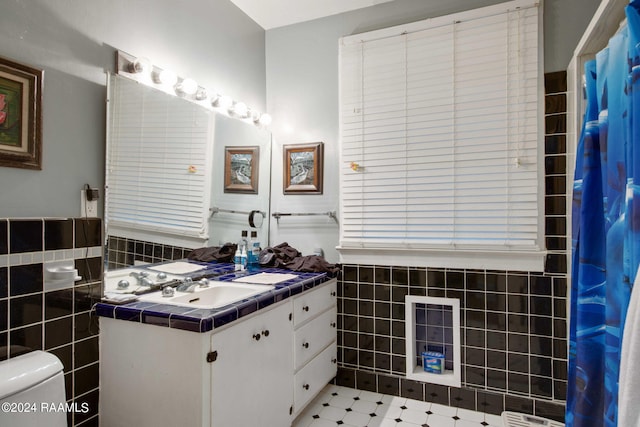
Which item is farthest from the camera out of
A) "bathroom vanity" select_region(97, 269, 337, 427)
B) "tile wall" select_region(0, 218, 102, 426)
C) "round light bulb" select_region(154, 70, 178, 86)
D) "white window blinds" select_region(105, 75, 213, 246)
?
"round light bulb" select_region(154, 70, 178, 86)

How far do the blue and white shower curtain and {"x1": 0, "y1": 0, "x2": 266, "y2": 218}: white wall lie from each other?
6.37ft

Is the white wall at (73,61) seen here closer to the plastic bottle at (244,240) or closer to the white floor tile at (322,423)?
the plastic bottle at (244,240)

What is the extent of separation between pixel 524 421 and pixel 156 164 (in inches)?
97.9

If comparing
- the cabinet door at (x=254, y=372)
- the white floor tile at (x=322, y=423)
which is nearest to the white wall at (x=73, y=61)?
the cabinet door at (x=254, y=372)

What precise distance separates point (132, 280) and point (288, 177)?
4.56 ft

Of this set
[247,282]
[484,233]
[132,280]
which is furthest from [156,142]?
[484,233]

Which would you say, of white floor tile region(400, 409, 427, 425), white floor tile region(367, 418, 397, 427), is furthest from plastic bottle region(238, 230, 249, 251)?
white floor tile region(400, 409, 427, 425)

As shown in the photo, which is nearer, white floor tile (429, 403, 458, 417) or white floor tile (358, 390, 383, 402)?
white floor tile (429, 403, 458, 417)

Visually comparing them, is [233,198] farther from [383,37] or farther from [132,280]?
[383,37]

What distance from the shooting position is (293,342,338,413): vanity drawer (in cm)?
210

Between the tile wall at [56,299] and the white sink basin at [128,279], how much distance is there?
0.28ft

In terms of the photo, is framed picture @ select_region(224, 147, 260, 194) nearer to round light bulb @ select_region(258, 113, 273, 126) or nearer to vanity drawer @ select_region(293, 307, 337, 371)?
round light bulb @ select_region(258, 113, 273, 126)

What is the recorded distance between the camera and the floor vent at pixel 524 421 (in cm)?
210

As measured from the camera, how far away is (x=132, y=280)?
1855mm
